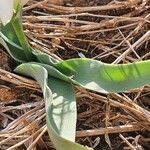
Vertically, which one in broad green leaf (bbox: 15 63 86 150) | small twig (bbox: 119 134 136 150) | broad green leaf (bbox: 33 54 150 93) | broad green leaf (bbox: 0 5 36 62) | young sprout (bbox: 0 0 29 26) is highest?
young sprout (bbox: 0 0 29 26)

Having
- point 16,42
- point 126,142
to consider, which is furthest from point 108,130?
point 16,42

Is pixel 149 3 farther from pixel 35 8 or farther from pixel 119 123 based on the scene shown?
pixel 119 123

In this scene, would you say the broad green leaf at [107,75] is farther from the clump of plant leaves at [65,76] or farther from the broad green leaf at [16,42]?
the broad green leaf at [16,42]

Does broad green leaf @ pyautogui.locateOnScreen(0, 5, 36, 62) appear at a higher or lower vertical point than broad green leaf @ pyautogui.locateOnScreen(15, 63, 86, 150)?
higher

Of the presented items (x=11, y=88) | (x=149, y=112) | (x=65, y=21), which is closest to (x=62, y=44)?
(x=65, y=21)

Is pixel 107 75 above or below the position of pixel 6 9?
below

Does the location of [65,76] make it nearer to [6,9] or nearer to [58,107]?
[58,107]

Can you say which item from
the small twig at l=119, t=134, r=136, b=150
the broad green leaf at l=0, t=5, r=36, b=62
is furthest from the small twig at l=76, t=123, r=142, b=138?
the broad green leaf at l=0, t=5, r=36, b=62

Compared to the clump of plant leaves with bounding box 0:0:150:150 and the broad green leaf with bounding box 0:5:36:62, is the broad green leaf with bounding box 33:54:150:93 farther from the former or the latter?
the broad green leaf with bounding box 0:5:36:62

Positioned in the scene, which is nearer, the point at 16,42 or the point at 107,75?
the point at 107,75
